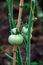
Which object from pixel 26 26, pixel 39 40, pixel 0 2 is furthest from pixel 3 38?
pixel 26 26

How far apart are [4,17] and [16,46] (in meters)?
2.86

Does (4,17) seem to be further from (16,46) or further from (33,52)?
(16,46)

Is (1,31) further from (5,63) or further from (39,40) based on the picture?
(5,63)

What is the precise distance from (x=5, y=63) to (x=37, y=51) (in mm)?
367

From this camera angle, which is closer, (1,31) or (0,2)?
(1,31)

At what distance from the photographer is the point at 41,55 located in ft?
9.55

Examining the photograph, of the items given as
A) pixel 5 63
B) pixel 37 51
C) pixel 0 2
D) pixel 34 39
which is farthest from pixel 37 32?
pixel 0 2

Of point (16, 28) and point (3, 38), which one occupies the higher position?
point (16, 28)

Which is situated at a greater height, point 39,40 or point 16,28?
point 16,28

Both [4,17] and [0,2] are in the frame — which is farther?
[0,2]

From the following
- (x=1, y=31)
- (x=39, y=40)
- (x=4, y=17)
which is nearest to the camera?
(x=39, y=40)

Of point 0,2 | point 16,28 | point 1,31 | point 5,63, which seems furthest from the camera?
point 0,2

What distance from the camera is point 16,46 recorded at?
1.23 m

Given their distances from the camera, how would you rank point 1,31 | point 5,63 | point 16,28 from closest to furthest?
point 16,28, point 5,63, point 1,31
